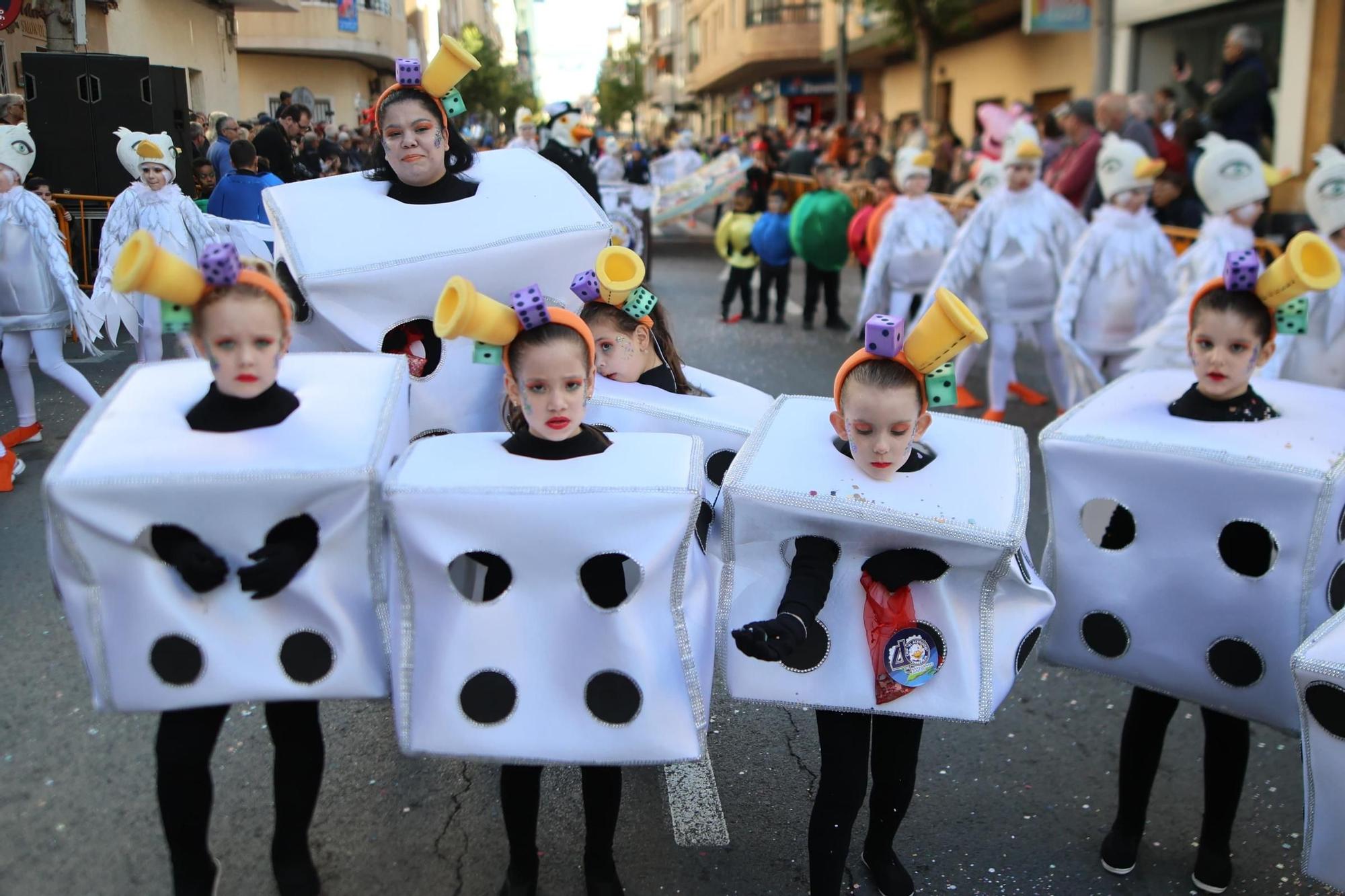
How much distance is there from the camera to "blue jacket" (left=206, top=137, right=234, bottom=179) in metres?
9.04

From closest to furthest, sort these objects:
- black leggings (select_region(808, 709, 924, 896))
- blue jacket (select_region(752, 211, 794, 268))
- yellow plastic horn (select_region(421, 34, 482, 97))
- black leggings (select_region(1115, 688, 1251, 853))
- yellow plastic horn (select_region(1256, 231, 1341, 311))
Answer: black leggings (select_region(808, 709, 924, 896)) < yellow plastic horn (select_region(1256, 231, 1341, 311)) < black leggings (select_region(1115, 688, 1251, 853)) < yellow plastic horn (select_region(421, 34, 482, 97)) < blue jacket (select_region(752, 211, 794, 268))

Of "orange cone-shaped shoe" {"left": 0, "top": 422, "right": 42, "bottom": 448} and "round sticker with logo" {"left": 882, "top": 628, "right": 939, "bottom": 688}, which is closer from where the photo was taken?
"round sticker with logo" {"left": 882, "top": 628, "right": 939, "bottom": 688}

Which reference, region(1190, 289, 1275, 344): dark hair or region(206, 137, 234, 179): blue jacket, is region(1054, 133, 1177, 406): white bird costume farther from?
region(206, 137, 234, 179): blue jacket

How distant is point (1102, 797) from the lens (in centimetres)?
347

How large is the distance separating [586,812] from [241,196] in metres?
6.13

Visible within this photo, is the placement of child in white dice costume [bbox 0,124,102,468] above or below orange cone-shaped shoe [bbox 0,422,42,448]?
above

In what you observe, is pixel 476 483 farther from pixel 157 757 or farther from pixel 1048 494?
pixel 1048 494

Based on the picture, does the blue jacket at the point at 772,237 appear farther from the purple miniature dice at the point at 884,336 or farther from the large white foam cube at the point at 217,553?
the large white foam cube at the point at 217,553

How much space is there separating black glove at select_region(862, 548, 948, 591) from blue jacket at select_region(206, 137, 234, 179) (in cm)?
766

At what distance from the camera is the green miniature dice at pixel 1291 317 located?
295cm

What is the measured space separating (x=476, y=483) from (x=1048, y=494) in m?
1.41

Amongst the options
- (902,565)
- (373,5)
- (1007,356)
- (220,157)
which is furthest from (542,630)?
(373,5)

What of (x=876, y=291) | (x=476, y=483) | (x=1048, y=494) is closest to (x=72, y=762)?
(x=476, y=483)

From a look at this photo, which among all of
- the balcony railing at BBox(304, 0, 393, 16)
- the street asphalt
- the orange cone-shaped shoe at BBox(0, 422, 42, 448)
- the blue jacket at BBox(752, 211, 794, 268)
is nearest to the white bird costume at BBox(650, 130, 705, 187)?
the balcony railing at BBox(304, 0, 393, 16)
